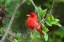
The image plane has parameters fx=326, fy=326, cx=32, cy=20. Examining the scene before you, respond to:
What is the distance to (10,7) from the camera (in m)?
2.91

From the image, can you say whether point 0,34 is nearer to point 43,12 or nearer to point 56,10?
point 43,12

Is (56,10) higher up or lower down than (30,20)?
higher up

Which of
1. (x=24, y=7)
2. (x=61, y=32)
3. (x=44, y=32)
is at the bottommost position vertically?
(x=44, y=32)

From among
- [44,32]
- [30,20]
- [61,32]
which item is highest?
[61,32]

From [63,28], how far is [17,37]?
127 inches

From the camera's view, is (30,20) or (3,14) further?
(30,20)

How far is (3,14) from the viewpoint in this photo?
2734 mm

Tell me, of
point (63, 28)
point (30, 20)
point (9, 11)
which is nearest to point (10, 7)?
point (9, 11)

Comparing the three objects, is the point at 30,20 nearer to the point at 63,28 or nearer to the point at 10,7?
the point at 10,7

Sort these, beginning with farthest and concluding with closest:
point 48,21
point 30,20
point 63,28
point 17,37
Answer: point 63,28
point 30,20
point 17,37
point 48,21

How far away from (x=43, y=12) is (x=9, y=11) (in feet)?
1.20

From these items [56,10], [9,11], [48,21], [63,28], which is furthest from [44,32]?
[56,10]

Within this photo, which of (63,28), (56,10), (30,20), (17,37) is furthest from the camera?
(56,10)

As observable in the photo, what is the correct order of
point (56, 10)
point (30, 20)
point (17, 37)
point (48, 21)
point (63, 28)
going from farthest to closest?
point (56, 10) → point (63, 28) → point (30, 20) → point (17, 37) → point (48, 21)
